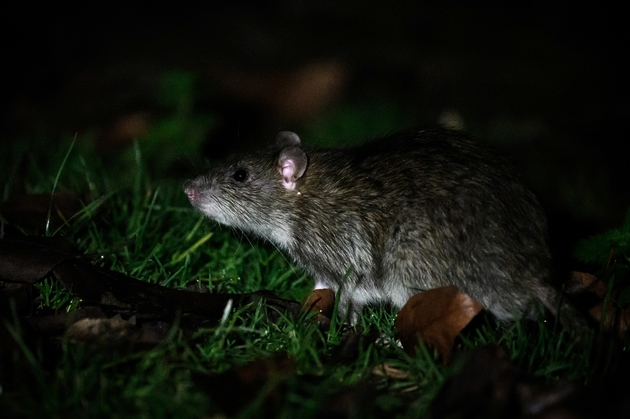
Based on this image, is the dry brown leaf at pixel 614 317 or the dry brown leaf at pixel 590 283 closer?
the dry brown leaf at pixel 614 317

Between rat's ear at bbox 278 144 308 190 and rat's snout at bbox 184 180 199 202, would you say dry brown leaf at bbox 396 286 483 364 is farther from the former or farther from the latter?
rat's snout at bbox 184 180 199 202

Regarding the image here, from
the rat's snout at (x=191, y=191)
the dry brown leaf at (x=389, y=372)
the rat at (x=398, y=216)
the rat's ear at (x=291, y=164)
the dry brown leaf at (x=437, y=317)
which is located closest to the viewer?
the dry brown leaf at (x=389, y=372)

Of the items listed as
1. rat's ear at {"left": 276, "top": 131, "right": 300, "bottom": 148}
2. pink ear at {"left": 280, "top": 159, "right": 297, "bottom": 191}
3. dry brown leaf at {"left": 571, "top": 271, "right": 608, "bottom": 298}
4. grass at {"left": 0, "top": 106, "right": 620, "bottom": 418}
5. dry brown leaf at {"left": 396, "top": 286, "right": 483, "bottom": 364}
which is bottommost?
grass at {"left": 0, "top": 106, "right": 620, "bottom": 418}

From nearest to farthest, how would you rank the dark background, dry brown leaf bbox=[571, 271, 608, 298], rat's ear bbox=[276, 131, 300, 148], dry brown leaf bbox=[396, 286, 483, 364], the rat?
dry brown leaf bbox=[396, 286, 483, 364] < the rat < dry brown leaf bbox=[571, 271, 608, 298] < rat's ear bbox=[276, 131, 300, 148] < the dark background

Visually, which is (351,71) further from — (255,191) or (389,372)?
(389,372)

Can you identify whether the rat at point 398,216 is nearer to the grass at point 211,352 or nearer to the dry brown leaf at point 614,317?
the grass at point 211,352

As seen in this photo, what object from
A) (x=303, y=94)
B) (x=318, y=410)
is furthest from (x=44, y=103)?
(x=318, y=410)

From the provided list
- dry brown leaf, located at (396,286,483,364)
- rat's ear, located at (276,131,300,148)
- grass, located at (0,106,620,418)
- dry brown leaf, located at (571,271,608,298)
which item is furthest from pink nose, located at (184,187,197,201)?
dry brown leaf, located at (571,271,608,298)

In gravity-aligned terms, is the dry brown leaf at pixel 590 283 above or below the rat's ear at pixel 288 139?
below

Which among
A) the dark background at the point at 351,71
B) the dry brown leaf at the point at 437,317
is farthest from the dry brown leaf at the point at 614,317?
the dark background at the point at 351,71

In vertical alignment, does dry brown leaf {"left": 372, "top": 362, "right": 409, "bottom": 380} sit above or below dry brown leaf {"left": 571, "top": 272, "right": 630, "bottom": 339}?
below
